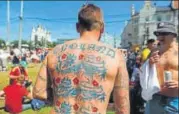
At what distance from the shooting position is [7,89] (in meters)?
6.50

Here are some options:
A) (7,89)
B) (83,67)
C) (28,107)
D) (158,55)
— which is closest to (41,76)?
(83,67)

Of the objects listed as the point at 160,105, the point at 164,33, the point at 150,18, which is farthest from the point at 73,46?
the point at 150,18

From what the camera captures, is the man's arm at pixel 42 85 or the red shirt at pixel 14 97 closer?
the man's arm at pixel 42 85

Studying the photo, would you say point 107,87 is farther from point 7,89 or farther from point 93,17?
point 7,89

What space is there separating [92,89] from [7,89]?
4.08 meters

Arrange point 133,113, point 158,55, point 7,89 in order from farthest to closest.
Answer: point 133,113, point 7,89, point 158,55

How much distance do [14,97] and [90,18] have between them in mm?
4176

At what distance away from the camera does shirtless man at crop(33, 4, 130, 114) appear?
259 centimetres

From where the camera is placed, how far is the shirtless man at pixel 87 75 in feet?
8.50

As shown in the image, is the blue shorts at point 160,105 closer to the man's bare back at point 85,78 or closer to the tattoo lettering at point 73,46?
the man's bare back at point 85,78

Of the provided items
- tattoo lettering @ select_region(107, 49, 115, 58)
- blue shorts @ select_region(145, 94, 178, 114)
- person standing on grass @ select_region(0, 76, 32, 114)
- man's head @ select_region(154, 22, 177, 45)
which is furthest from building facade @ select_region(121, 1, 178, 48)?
person standing on grass @ select_region(0, 76, 32, 114)

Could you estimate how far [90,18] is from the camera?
8.39ft

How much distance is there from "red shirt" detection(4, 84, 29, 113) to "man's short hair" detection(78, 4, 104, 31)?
13.4 ft

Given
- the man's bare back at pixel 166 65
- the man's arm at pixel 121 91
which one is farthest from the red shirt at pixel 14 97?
the man's arm at pixel 121 91
